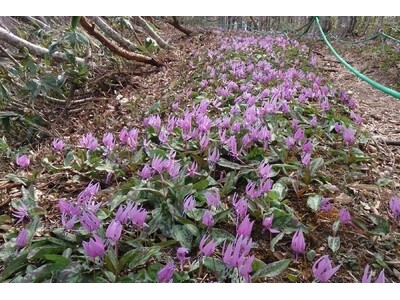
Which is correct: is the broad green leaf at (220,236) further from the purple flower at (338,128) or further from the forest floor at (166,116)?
the purple flower at (338,128)

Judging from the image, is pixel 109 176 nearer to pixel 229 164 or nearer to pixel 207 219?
pixel 229 164

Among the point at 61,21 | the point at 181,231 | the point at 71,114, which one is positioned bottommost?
the point at 71,114

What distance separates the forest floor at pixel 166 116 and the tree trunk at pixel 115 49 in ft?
0.35

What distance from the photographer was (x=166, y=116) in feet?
8.55

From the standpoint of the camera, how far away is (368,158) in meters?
1.78

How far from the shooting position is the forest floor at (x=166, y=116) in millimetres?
1492

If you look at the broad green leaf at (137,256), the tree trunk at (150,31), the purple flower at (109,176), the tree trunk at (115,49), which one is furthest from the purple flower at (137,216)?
the tree trunk at (150,31)

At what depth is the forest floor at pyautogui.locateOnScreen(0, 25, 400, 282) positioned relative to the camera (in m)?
1.49

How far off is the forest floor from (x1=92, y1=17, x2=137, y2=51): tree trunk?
0.37 m

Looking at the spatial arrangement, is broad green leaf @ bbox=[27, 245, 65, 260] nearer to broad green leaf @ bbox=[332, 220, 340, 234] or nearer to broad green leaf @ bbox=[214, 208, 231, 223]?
broad green leaf @ bbox=[214, 208, 231, 223]

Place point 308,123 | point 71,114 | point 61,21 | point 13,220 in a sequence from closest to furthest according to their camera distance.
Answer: point 13,220
point 308,123
point 71,114
point 61,21
